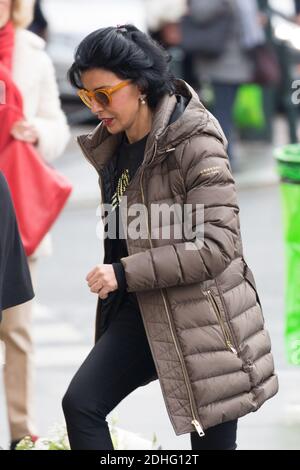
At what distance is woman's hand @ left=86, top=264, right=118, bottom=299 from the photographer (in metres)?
3.98

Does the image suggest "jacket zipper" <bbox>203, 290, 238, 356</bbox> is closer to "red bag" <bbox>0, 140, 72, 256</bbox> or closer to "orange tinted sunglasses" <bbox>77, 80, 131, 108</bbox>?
"orange tinted sunglasses" <bbox>77, 80, 131, 108</bbox>

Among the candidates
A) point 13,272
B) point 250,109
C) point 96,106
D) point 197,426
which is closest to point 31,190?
point 13,272

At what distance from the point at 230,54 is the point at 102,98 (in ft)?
25.8

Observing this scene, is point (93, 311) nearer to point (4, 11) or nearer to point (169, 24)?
point (4, 11)

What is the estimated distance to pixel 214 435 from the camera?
13.7ft

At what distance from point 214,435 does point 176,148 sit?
92 centimetres

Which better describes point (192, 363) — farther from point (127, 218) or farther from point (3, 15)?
point (3, 15)

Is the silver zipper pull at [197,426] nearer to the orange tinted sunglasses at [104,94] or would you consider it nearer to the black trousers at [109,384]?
the black trousers at [109,384]

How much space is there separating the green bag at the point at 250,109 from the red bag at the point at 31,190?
8515 millimetres

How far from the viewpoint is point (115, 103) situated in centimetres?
411

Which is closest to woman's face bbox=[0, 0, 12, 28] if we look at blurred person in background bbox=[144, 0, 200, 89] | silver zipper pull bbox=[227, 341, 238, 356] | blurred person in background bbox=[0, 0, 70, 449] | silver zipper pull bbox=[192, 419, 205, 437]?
blurred person in background bbox=[0, 0, 70, 449]

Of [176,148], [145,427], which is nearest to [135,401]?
[145,427]

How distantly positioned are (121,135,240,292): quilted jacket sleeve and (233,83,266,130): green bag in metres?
9.89

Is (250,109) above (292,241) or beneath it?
beneath
